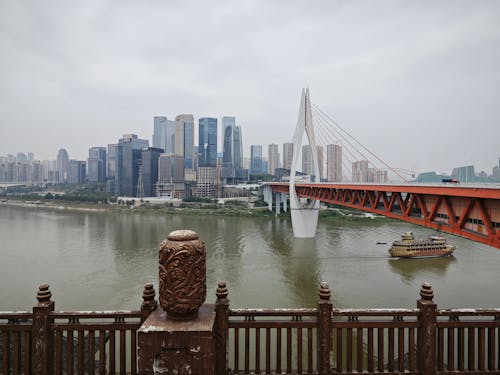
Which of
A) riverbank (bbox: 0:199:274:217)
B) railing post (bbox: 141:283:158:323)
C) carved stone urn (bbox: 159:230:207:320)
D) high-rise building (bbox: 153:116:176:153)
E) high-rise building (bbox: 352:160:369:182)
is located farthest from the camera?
high-rise building (bbox: 153:116:176:153)

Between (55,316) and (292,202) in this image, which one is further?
(292,202)

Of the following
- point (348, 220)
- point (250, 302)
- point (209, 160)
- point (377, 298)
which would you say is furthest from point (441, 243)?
point (209, 160)

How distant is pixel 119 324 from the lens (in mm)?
2506

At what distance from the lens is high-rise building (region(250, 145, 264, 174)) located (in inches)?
4237

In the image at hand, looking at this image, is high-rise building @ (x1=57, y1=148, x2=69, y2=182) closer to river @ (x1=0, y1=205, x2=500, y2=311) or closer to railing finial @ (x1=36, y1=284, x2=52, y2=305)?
river @ (x1=0, y1=205, x2=500, y2=311)

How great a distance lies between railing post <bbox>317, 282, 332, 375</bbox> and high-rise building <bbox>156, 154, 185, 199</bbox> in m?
50.0

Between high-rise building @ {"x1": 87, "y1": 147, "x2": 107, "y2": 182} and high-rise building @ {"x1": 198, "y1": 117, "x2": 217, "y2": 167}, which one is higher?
high-rise building @ {"x1": 198, "y1": 117, "x2": 217, "y2": 167}

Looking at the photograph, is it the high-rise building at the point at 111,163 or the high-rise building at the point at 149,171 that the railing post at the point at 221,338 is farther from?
the high-rise building at the point at 111,163

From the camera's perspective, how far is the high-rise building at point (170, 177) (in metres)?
52.0

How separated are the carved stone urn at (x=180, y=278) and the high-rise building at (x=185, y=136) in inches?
3204

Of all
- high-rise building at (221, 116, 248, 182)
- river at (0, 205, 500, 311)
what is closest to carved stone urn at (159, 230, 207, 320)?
river at (0, 205, 500, 311)

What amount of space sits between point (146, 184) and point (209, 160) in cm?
3059

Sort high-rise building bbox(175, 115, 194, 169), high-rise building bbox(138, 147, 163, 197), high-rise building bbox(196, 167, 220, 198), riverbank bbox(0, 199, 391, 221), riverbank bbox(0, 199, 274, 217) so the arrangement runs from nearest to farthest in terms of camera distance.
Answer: riverbank bbox(0, 199, 391, 221) → riverbank bbox(0, 199, 274, 217) → high-rise building bbox(196, 167, 220, 198) → high-rise building bbox(138, 147, 163, 197) → high-rise building bbox(175, 115, 194, 169)

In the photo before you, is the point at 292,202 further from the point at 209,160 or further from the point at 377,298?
the point at 209,160
